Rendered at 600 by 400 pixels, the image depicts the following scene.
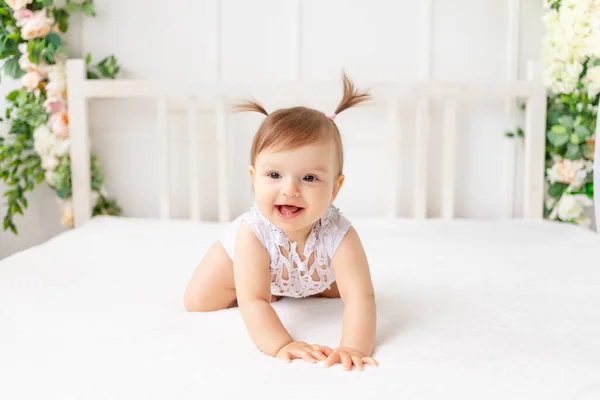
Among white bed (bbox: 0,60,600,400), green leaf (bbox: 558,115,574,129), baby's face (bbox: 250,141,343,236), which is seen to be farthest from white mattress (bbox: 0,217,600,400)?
green leaf (bbox: 558,115,574,129)

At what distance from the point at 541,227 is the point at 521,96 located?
425 mm

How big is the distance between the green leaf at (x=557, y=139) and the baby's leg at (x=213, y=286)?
4.30 ft

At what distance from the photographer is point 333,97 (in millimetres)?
2117

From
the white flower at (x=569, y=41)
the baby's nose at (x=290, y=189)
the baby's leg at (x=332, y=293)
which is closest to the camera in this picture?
the baby's nose at (x=290, y=189)

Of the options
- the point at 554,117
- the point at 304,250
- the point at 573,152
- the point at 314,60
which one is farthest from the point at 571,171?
the point at 304,250

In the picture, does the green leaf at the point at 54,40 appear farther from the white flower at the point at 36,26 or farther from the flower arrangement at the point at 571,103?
the flower arrangement at the point at 571,103

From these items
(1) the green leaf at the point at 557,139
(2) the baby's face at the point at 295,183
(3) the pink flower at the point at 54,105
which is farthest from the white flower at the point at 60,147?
(1) the green leaf at the point at 557,139

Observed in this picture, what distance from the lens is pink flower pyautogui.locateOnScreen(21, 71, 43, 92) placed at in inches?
84.5

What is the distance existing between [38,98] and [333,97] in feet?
3.13

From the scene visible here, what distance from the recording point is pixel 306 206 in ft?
3.32

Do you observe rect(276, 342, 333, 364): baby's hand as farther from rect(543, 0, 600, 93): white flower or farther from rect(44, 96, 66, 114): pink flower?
rect(44, 96, 66, 114): pink flower

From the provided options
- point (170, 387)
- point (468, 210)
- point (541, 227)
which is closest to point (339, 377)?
point (170, 387)

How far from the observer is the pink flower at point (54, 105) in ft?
7.12

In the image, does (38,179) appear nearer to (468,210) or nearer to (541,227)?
(468,210)
